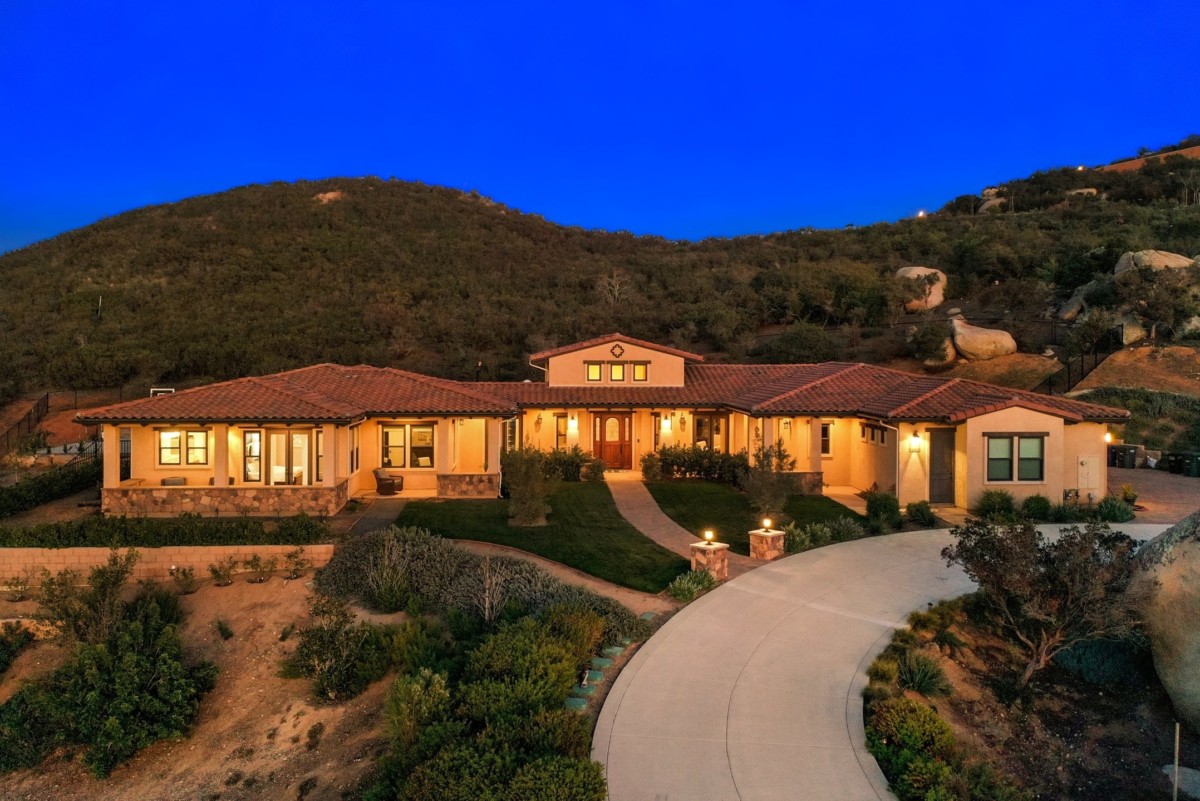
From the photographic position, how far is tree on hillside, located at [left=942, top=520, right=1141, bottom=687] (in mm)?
8508

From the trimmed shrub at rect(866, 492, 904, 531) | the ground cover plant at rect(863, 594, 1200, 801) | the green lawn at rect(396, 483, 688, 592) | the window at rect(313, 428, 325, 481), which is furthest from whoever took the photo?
the window at rect(313, 428, 325, 481)

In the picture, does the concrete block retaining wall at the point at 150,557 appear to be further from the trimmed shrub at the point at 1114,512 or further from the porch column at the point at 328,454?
the trimmed shrub at the point at 1114,512

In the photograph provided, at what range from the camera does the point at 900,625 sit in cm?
1055

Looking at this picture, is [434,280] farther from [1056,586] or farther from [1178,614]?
[1178,614]

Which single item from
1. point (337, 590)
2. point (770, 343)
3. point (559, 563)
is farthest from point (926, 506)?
point (770, 343)

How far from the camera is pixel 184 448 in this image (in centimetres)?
1944

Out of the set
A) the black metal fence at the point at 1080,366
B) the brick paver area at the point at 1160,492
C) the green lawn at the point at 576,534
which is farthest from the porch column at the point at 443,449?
the black metal fence at the point at 1080,366

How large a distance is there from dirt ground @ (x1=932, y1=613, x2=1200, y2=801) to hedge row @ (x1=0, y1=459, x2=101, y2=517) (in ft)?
68.4

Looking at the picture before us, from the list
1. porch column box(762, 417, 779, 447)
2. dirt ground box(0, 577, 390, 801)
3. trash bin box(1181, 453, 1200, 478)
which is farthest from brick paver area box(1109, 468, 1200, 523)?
dirt ground box(0, 577, 390, 801)

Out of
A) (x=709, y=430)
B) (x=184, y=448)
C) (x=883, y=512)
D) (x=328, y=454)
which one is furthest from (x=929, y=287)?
(x=184, y=448)

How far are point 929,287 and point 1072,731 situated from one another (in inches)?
1638

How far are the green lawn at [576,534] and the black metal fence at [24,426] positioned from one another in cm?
2099

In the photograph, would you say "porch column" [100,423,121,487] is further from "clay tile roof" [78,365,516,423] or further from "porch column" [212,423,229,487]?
"porch column" [212,423,229,487]

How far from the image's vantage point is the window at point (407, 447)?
835 inches
